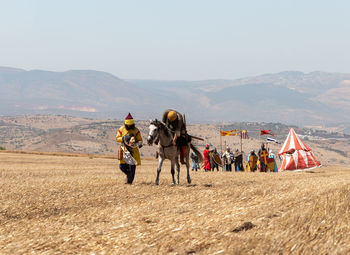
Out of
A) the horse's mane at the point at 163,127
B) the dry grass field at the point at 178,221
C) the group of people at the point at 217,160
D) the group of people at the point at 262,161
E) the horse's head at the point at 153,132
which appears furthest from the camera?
the group of people at the point at 217,160

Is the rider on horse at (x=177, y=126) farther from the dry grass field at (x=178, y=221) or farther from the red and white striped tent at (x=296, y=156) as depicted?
the red and white striped tent at (x=296, y=156)

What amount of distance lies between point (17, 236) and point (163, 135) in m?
8.15

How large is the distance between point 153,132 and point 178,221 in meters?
7.03

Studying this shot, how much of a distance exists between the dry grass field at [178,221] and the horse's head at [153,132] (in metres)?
1.97

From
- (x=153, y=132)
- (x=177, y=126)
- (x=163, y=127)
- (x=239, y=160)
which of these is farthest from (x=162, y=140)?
(x=239, y=160)

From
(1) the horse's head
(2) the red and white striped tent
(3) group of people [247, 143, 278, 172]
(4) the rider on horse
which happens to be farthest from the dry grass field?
(2) the red and white striped tent

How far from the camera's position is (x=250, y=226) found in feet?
30.6

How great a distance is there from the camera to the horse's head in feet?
55.3

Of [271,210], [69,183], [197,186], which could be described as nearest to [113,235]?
[271,210]

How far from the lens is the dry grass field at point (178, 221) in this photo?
27.8 ft

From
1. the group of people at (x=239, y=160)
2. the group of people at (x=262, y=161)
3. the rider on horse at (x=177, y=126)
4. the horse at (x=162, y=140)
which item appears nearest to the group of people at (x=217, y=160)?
the group of people at (x=239, y=160)

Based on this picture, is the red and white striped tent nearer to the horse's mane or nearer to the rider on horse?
the rider on horse

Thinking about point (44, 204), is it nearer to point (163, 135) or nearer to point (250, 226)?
point (163, 135)

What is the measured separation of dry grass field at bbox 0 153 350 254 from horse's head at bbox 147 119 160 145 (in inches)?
77.4
